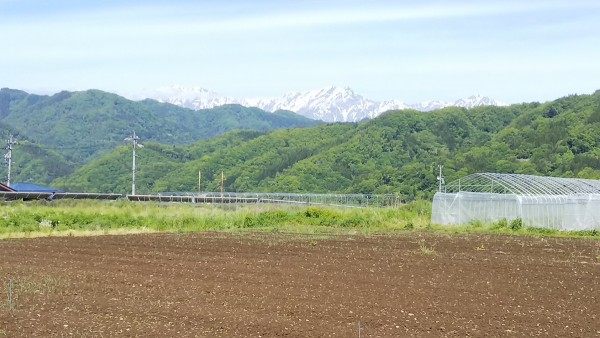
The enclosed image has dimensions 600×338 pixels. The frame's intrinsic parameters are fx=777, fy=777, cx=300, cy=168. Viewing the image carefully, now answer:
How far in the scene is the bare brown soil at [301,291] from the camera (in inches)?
419

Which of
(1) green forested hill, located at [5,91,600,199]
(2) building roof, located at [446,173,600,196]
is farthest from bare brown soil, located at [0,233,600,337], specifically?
(1) green forested hill, located at [5,91,600,199]

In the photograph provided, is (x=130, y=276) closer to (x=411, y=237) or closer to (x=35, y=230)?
(x=411, y=237)

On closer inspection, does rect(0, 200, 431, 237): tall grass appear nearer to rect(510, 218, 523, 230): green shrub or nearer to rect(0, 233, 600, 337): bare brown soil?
rect(510, 218, 523, 230): green shrub

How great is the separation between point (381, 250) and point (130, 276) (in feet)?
27.9

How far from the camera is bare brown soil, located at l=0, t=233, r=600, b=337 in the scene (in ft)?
34.9

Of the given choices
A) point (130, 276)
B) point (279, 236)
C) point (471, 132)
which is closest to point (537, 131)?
point (471, 132)

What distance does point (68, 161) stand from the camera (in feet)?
438

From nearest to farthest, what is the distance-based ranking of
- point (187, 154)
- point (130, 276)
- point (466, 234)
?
1. point (130, 276)
2. point (466, 234)
3. point (187, 154)

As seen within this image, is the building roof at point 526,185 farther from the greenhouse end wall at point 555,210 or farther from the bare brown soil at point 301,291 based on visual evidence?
the bare brown soil at point 301,291

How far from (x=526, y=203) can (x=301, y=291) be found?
20.8m

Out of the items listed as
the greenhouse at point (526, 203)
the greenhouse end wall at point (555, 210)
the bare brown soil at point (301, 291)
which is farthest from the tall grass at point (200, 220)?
the bare brown soil at point (301, 291)

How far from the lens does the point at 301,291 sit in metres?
13.9

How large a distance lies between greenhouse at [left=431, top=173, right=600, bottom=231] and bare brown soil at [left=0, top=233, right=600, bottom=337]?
8764mm

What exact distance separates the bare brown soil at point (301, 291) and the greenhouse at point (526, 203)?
28.8 ft
